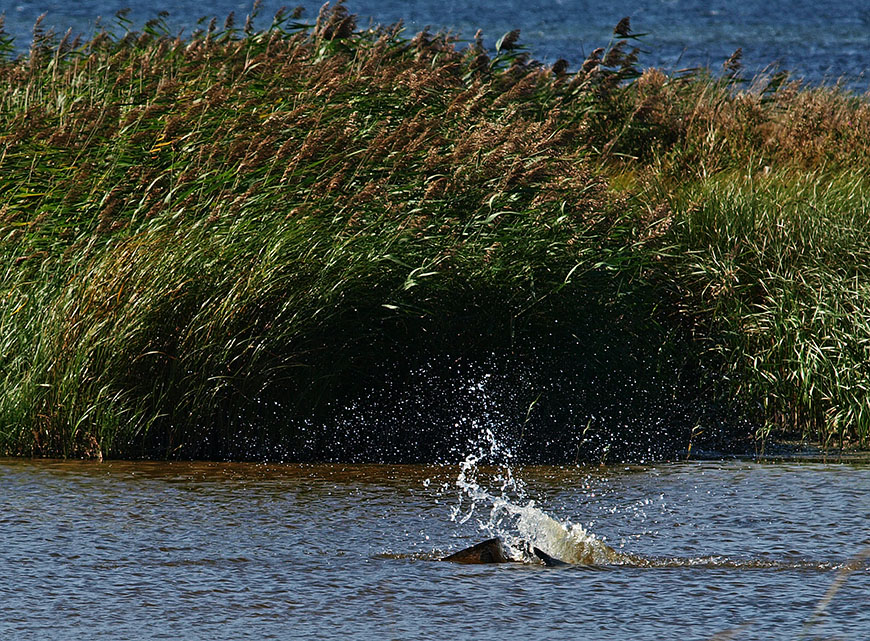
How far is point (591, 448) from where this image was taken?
7539mm

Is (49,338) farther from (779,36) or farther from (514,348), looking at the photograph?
(779,36)

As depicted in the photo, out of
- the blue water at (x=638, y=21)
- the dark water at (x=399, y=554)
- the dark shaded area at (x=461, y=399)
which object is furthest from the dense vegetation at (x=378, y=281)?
the blue water at (x=638, y=21)

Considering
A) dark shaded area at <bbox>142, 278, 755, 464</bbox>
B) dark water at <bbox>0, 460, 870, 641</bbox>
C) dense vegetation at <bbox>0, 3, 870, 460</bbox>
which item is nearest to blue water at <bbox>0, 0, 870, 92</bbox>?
dense vegetation at <bbox>0, 3, 870, 460</bbox>

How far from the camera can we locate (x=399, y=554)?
17.5ft

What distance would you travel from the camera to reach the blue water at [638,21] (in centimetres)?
4694

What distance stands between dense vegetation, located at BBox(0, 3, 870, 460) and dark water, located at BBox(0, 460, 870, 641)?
43 cm

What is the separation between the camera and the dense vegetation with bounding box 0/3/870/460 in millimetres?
7254

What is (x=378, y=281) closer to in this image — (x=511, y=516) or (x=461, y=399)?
(x=461, y=399)

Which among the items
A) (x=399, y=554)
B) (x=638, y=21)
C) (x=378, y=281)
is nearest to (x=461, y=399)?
(x=378, y=281)

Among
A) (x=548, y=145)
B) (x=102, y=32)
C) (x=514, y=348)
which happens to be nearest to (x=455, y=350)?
(x=514, y=348)

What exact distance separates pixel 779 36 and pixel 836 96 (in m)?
46.7

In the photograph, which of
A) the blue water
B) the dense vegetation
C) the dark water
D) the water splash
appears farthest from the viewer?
the blue water

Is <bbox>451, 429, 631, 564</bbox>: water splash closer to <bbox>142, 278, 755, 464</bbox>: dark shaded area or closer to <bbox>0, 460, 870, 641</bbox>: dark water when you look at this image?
<bbox>0, 460, 870, 641</bbox>: dark water

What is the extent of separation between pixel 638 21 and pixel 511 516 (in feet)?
211
